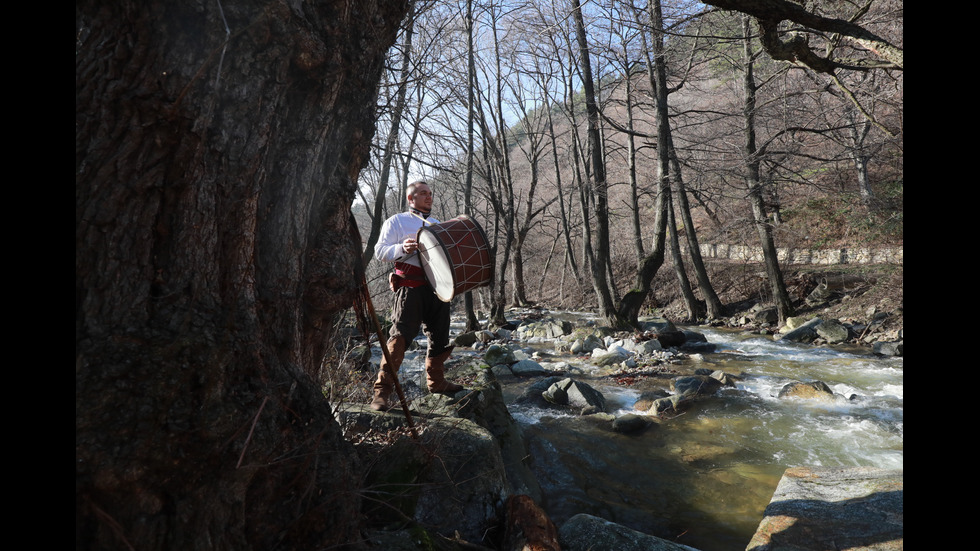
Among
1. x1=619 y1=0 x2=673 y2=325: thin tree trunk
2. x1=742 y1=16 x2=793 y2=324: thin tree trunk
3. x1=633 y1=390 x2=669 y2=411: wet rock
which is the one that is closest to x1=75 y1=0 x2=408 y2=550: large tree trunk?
x1=633 y1=390 x2=669 y2=411: wet rock

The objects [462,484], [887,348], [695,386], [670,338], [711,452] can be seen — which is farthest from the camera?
[670,338]

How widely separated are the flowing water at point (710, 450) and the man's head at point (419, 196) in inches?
109

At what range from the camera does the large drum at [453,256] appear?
409 centimetres

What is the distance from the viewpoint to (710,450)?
5508 mm

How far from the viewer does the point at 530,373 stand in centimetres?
898

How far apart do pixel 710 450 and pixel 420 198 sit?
13.2 ft

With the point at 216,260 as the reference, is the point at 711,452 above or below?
below

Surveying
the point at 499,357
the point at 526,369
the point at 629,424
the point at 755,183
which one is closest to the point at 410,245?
the point at 629,424

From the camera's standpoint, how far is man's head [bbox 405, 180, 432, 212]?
458cm

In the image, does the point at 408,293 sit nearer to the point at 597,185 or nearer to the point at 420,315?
the point at 420,315

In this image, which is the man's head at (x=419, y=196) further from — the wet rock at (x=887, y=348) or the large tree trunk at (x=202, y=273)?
the wet rock at (x=887, y=348)
